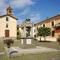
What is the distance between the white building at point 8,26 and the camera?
148 feet

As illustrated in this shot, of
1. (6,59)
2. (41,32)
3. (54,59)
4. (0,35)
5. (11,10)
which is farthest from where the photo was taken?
(11,10)

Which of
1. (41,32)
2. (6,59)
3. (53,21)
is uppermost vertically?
(53,21)

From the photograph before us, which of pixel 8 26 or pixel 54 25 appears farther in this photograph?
pixel 8 26

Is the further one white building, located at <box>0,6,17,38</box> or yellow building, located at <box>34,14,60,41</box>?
white building, located at <box>0,6,17,38</box>

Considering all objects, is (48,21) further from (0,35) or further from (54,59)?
(54,59)

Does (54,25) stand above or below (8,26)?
below

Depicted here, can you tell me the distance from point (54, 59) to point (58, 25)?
27.2m

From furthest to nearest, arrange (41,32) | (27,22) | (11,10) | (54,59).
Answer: (11,10) → (41,32) → (27,22) → (54,59)

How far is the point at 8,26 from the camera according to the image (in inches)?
1806

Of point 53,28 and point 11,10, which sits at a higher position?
point 11,10

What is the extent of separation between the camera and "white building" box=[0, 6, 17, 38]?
148 ft

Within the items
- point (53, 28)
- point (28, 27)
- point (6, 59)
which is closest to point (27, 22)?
point (28, 27)

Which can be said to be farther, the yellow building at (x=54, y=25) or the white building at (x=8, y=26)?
the white building at (x=8, y=26)

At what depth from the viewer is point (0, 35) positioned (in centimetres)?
4488
